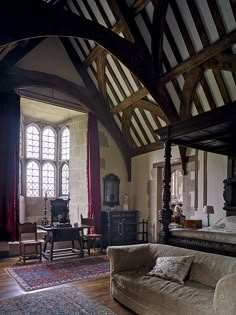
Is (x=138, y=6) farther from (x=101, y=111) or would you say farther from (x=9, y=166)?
(x=9, y=166)

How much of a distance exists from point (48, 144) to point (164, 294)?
611cm

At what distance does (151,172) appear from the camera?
7.54 metres

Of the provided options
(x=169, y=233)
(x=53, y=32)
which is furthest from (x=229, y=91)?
(x=53, y=32)

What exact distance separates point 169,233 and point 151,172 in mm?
3782

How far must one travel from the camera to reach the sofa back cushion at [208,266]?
2758 millimetres

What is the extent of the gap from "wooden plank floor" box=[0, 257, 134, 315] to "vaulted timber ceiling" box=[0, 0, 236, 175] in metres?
3.26

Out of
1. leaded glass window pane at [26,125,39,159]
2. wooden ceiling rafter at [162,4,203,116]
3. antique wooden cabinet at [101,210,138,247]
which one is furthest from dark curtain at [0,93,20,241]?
wooden ceiling rafter at [162,4,203,116]

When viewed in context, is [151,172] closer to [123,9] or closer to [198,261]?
[123,9]

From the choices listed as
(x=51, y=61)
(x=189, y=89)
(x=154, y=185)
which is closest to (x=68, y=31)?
(x=51, y=61)

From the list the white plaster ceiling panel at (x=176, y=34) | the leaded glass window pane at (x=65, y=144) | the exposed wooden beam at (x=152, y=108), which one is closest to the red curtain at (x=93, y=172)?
the leaded glass window pane at (x=65, y=144)

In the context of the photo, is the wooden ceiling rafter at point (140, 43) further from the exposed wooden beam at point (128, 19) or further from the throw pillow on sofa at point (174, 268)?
the throw pillow on sofa at point (174, 268)

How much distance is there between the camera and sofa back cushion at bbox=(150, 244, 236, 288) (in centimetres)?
276

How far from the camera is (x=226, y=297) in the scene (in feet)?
7.03

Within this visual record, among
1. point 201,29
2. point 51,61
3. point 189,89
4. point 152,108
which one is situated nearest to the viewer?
point 201,29
